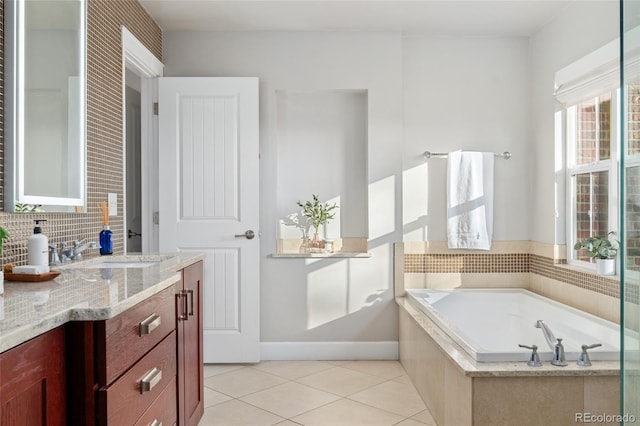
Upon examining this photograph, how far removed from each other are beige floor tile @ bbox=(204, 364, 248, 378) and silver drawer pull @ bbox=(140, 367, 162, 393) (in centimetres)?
193

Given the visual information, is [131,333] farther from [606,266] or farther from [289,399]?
[606,266]

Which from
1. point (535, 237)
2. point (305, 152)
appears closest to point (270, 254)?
point (305, 152)

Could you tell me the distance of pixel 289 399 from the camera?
10.6 feet

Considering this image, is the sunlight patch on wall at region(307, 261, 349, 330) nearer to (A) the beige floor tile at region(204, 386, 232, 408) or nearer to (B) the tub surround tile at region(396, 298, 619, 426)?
(A) the beige floor tile at region(204, 386, 232, 408)

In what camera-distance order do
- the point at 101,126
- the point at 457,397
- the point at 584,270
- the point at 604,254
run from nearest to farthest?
the point at 457,397 → the point at 101,126 → the point at 604,254 → the point at 584,270

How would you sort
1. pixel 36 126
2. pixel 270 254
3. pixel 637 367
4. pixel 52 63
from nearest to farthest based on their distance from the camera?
pixel 637 367 < pixel 36 126 < pixel 52 63 < pixel 270 254

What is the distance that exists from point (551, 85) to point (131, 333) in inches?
129

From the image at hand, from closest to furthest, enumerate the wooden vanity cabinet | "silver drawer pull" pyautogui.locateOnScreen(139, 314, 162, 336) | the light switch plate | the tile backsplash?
the wooden vanity cabinet < "silver drawer pull" pyautogui.locateOnScreen(139, 314, 162, 336) < the tile backsplash < the light switch plate

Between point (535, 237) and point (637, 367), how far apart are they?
3153mm

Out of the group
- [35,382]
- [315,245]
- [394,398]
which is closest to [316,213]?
[315,245]

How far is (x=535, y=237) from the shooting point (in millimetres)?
4094

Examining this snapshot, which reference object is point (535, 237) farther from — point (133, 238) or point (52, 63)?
point (52, 63)

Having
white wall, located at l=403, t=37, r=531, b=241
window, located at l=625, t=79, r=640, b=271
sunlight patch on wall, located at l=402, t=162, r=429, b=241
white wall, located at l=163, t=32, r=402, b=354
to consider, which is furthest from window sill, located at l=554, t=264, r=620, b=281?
window, located at l=625, t=79, r=640, b=271

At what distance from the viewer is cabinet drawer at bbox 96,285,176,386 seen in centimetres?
134
